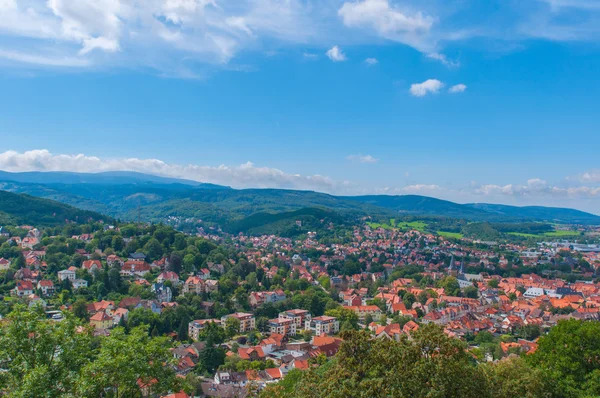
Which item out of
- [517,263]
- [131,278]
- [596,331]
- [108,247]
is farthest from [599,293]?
[108,247]

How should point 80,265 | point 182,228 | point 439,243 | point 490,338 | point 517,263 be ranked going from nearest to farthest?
1. point 490,338
2. point 80,265
3. point 517,263
4. point 439,243
5. point 182,228

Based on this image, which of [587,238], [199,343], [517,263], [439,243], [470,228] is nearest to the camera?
[199,343]

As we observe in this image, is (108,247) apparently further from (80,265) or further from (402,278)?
(402,278)

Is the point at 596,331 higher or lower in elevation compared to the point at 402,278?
higher

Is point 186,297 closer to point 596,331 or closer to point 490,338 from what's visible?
point 490,338

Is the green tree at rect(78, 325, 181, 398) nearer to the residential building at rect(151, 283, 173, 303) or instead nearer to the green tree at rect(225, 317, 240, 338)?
the green tree at rect(225, 317, 240, 338)

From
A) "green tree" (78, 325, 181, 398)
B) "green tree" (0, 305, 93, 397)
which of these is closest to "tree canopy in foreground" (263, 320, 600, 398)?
"green tree" (78, 325, 181, 398)

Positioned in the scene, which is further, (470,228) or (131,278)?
(470,228)
